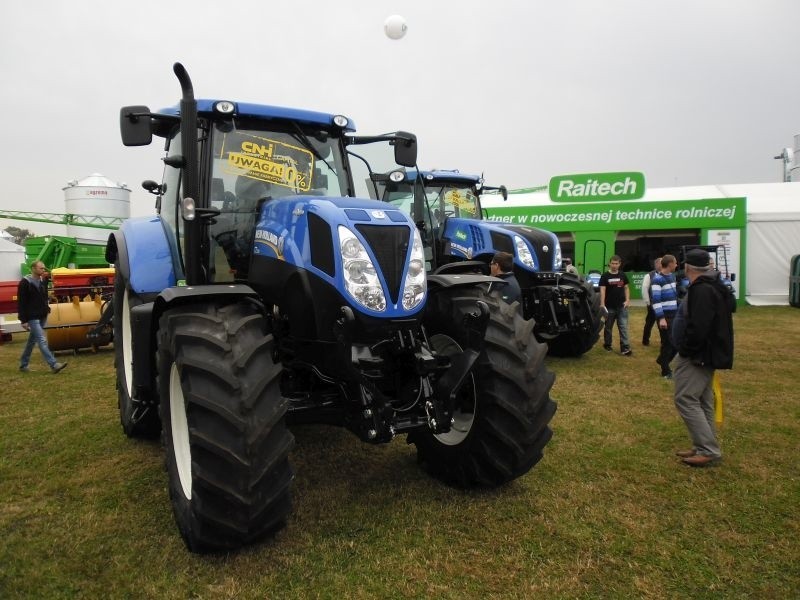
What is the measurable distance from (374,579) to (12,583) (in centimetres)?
169

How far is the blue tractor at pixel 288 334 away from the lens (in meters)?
2.69

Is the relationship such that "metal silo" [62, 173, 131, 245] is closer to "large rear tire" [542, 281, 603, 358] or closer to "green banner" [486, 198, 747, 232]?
"green banner" [486, 198, 747, 232]

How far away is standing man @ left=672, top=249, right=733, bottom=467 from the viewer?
4.14 meters

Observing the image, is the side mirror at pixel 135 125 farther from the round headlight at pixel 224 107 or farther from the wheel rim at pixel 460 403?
the wheel rim at pixel 460 403

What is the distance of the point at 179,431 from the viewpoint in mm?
3221

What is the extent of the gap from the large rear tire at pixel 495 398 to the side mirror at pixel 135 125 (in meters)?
1.94

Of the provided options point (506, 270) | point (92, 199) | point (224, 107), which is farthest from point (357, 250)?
point (92, 199)

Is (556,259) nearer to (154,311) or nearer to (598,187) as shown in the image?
(154,311)

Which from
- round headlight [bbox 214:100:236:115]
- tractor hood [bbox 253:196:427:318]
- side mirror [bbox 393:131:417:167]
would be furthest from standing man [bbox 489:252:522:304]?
round headlight [bbox 214:100:236:115]

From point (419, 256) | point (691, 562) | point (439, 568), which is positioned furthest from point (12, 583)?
point (691, 562)

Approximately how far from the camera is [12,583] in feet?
8.92

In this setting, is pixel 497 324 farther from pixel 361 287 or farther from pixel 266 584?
pixel 266 584

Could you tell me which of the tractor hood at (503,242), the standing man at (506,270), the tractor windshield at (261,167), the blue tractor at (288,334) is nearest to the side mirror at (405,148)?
the blue tractor at (288,334)

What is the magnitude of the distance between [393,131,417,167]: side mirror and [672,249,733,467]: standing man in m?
2.19
